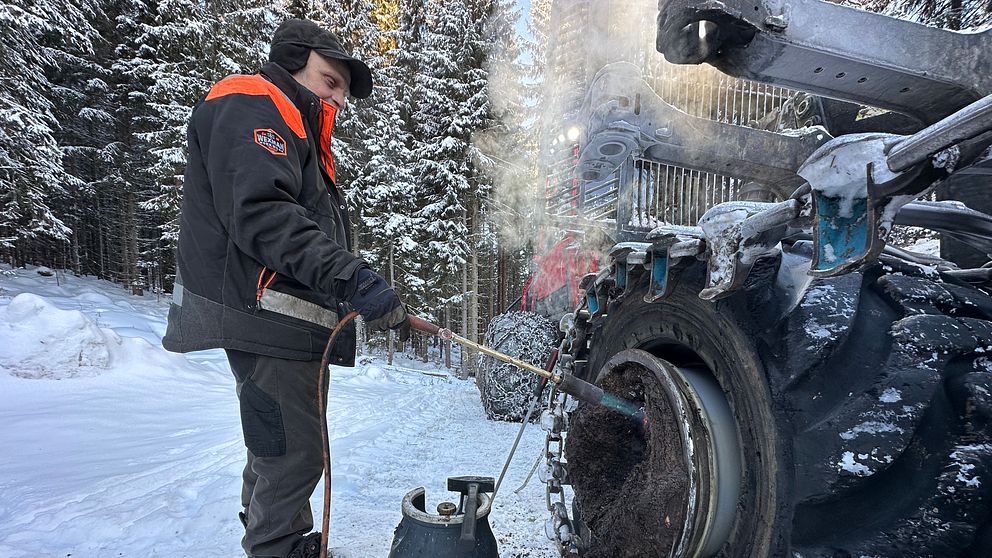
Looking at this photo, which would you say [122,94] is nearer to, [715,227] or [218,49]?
[218,49]

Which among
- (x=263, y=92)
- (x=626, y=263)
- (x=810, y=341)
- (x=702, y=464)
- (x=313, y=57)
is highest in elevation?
(x=313, y=57)

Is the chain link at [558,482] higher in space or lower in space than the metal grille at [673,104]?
lower

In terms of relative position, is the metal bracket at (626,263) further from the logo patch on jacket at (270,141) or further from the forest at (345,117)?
the forest at (345,117)

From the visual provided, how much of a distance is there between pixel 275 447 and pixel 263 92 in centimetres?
165

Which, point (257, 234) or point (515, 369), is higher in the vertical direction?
point (257, 234)

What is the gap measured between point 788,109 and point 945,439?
3.43 m

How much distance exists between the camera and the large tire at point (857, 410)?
3.08 ft

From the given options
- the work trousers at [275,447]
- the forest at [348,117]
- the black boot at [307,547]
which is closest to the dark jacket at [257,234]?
the work trousers at [275,447]

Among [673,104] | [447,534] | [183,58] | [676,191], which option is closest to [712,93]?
[673,104]

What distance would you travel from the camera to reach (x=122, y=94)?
17.0 meters

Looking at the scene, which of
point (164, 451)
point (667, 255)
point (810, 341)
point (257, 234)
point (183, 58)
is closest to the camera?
point (810, 341)

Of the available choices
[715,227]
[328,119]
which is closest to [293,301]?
[328,119]

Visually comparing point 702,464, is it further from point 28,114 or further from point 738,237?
point 28,114

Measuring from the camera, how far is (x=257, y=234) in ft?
6.51
